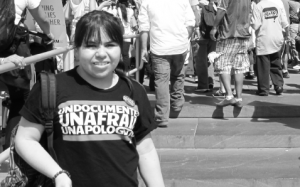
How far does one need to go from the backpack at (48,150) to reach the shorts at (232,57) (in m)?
6.12

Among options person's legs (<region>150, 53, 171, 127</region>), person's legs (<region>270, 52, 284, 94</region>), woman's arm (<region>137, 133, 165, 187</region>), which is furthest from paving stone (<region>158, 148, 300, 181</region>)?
woman's arm (<region>137, 133, 165, 187</region>)

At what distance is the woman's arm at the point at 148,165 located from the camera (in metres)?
2.82

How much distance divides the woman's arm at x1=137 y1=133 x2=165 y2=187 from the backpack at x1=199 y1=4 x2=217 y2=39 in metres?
7.53

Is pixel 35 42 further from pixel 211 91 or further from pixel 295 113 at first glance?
pixel 211 91

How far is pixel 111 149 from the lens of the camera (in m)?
2.71

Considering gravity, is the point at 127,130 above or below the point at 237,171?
above

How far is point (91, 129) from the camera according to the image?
2.65 m

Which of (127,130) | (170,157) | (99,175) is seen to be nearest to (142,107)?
(127,130)

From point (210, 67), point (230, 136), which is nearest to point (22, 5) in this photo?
point (230, 136)

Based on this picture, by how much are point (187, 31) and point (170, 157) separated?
1.89 metres

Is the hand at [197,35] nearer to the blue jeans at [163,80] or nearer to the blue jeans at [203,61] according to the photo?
the blue jeans at [203,61]

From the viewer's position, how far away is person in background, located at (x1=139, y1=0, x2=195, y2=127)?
8.01m

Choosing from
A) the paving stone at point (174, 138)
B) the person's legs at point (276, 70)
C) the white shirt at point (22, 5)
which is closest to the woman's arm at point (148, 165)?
the white shirt at point (22, 5)

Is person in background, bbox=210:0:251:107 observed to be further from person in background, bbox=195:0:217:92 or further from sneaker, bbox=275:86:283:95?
person in background, bbox=195:0:217:92
